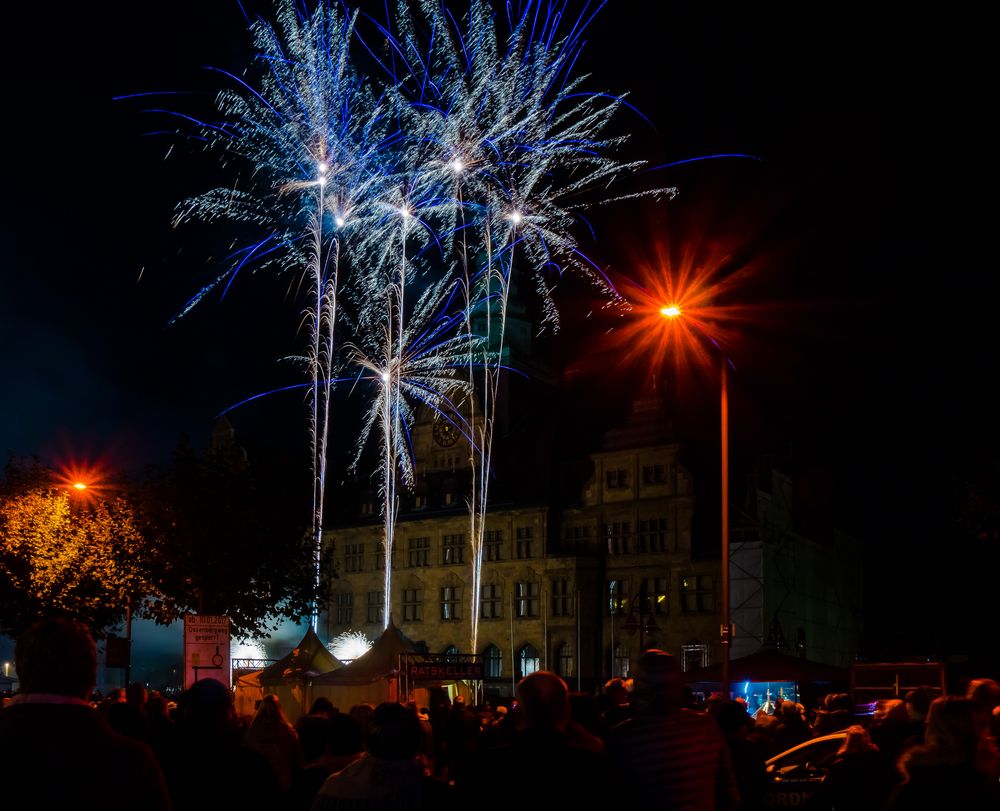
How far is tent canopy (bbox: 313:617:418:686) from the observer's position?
31.2 meters

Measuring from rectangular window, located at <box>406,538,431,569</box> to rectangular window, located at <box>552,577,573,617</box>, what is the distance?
9398mm

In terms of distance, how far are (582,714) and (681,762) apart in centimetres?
457

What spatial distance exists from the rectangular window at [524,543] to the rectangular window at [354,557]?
37.3 feet

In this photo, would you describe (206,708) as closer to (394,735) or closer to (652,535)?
(394,735)

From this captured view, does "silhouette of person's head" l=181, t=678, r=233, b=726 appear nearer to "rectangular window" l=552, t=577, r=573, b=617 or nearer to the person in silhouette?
the person in silhouette

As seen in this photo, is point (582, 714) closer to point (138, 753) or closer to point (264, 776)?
point (264, 776)

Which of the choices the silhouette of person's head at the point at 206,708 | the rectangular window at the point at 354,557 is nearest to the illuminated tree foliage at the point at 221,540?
the rectangular window at the point at 354,557

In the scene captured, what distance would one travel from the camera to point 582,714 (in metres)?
10.3

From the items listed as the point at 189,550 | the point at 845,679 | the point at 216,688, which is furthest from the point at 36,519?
the point at 216,688

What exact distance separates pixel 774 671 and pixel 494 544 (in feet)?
118

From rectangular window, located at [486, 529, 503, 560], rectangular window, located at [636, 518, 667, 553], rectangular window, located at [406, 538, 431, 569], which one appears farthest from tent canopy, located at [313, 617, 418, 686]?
rectangular window, located at [406, 538, 431, 569]

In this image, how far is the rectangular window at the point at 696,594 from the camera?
173 feet

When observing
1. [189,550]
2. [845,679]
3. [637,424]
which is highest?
[637,424]

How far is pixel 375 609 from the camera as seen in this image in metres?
66.4
